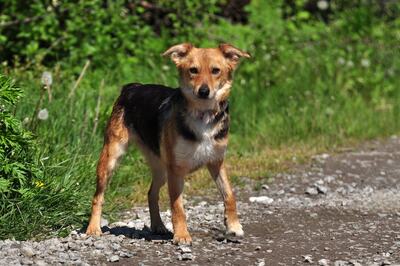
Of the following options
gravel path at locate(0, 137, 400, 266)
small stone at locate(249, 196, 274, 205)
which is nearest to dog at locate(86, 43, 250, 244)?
gravel path at locate(0, 137, 400, 266)

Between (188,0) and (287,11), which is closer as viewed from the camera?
(188,0)

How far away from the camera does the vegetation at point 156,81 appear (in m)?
7.02

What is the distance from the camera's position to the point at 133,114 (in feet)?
23.9

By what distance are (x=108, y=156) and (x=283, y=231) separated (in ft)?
4.78

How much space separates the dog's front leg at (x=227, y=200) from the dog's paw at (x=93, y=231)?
3.08ft

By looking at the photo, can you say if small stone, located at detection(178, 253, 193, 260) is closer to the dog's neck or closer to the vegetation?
the dog's neck

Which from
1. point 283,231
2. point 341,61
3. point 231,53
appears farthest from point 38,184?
point 341,61

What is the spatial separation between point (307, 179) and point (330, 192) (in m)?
0.48

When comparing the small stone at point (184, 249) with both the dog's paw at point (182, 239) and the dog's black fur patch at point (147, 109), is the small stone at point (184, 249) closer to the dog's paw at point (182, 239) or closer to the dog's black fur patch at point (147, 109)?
the dog's paw at point (182, 239)

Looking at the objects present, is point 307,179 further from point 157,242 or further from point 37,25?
point 37,25

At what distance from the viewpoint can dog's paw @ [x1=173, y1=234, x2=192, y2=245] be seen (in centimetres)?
653

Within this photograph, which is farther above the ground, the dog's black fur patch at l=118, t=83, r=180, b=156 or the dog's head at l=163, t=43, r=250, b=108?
the dog's head at l=163, t=43, r=250, b=108

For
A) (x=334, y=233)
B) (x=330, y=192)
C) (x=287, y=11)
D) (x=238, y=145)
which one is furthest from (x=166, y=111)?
(x=287, y=11)

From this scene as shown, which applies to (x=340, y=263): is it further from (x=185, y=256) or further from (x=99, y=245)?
(x=99, y=245)
